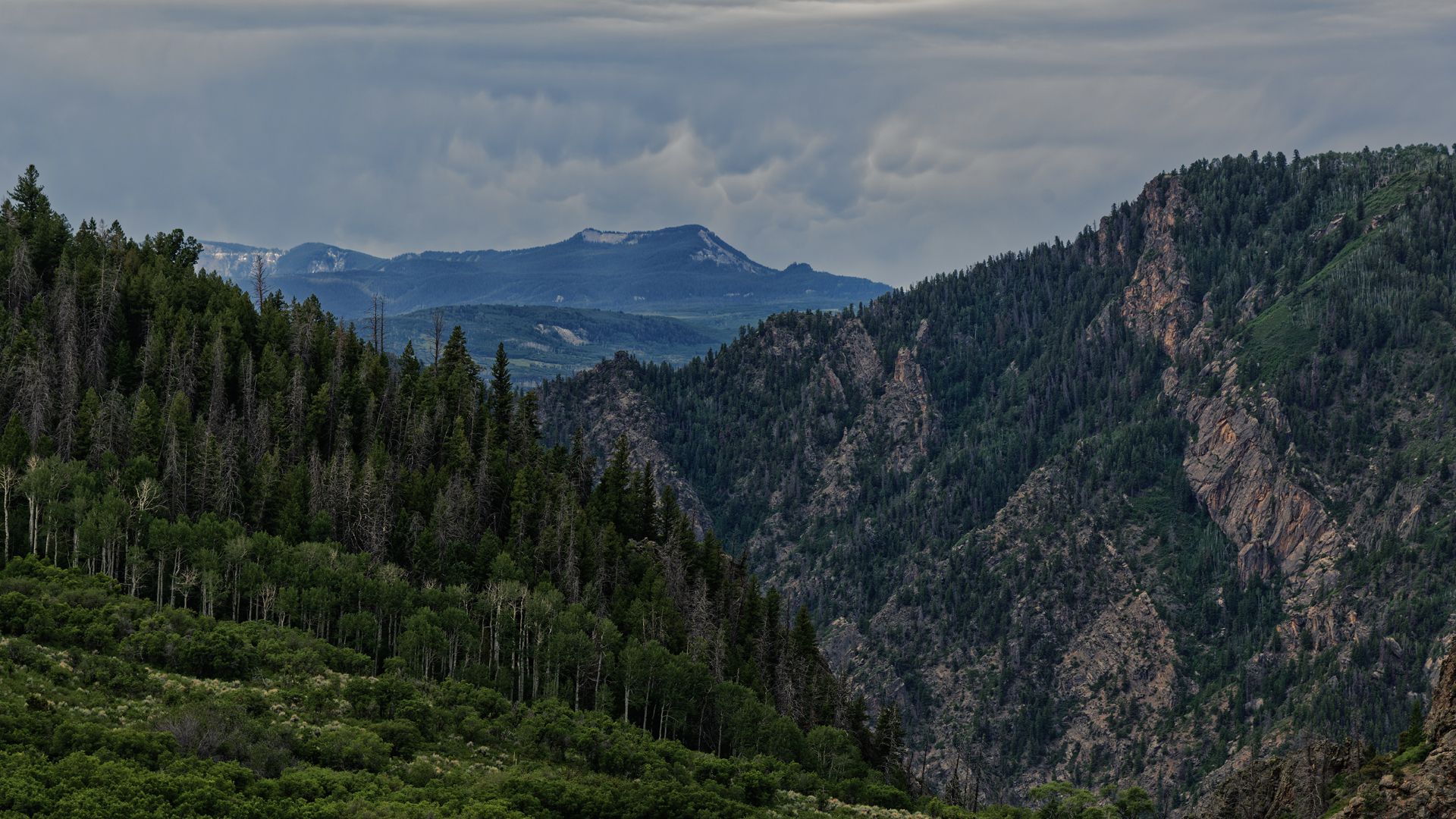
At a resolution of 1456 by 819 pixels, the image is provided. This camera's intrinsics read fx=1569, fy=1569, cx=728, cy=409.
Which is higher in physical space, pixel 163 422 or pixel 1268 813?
pixel 163 422

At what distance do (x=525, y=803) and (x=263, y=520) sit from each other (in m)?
81.2

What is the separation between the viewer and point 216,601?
172000 millimetres

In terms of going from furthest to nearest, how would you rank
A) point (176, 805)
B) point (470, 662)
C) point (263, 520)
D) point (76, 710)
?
point (263, 520) < point (470, 662) < point (76, 710) < point (176, 805)

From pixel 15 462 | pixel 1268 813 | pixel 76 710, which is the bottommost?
pixel 1268 813

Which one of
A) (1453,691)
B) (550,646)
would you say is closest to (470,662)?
(550,646)

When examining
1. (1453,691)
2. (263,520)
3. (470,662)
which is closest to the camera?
(1453,691)

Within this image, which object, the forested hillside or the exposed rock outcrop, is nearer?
the forested hillside

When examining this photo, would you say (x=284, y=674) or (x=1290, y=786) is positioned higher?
(x=284, y=674)

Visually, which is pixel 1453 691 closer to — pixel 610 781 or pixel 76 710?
pixel 610 781

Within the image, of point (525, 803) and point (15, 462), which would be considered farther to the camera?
point (15, 462)

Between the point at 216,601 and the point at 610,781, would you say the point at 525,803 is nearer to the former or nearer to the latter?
the point at 610,781

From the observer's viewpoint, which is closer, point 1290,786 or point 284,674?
point 284,674

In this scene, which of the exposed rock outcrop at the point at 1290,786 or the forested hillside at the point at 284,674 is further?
the exposed rock outcrop at the point at 1290,786

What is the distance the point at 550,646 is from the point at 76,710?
64626 mm
